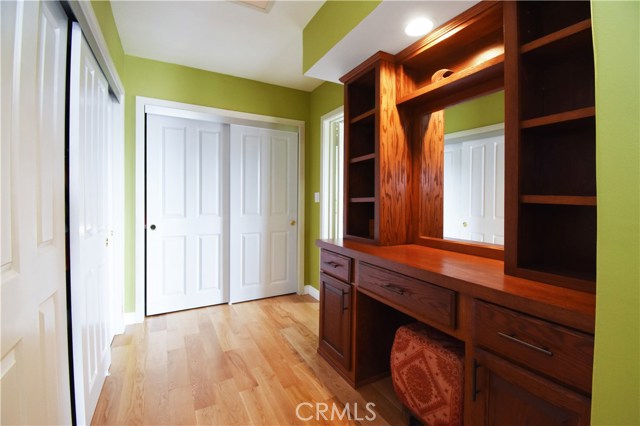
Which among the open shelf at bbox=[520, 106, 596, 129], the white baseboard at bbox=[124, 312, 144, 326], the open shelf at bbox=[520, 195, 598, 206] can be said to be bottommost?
the white baseboard at bbox=[124, 312, 144, 326]

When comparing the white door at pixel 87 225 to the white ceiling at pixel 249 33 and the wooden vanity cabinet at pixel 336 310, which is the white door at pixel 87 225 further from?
the wooden vanity cabinet at pixel 336 310

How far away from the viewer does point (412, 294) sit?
4.24 ft

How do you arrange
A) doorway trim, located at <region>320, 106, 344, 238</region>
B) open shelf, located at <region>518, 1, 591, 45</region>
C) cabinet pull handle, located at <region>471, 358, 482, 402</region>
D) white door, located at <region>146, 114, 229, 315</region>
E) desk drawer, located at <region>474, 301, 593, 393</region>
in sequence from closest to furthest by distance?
desk drawer, located at <region>474, 301, 593, 393</region> → cabinet pull handle, located at <region>471, 358, 482, 402</region> → open shelf, located at <region>518, 1, 591, 45</region> → white door, located at <region>146, 114, 229, 315</region> → doorway trim, located at <region>320, 106, 344, 238</region>

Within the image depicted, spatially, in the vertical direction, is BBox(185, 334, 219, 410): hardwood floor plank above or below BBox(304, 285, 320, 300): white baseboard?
below

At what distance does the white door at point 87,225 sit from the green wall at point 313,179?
2.01 metres

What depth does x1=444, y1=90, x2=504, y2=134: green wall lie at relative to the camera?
4.72ft

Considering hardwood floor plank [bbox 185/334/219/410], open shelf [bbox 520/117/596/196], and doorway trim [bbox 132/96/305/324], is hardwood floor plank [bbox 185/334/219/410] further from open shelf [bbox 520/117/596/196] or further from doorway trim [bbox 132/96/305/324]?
open shelf [bbox 520/117/596/196]

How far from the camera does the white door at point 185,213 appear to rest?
2.80 meters

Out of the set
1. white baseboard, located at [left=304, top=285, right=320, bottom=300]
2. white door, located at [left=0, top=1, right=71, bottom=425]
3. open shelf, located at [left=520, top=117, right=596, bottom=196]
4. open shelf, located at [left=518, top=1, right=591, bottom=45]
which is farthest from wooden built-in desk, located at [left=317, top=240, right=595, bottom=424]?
white baseboard, located at [left=304, top=285, right=320, bottom=300]

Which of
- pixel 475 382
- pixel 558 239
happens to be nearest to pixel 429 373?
pixel 475 382

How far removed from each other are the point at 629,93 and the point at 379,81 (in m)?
1.42

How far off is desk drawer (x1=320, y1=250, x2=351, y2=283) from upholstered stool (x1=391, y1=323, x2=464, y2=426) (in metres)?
0.47

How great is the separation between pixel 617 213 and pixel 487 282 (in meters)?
0.50

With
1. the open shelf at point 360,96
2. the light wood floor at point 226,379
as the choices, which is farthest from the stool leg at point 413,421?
the open shelf at point 360,96
